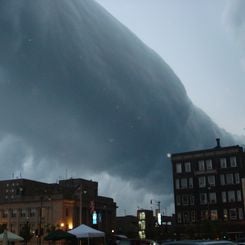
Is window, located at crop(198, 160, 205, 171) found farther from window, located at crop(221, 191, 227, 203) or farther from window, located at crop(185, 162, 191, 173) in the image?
window, located at crop(221, 191, 227, 203)

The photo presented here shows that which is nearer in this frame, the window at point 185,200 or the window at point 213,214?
the window at point 213,214

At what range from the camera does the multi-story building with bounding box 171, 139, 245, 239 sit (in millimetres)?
98875

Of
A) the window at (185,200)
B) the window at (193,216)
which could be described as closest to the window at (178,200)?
the window at (185,200)

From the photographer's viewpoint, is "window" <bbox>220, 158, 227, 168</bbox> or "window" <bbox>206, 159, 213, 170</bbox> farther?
"window" <bbox>206, 159, 213, 170</bbox>

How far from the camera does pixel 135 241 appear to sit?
112 feet

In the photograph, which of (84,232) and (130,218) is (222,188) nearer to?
(84,232)

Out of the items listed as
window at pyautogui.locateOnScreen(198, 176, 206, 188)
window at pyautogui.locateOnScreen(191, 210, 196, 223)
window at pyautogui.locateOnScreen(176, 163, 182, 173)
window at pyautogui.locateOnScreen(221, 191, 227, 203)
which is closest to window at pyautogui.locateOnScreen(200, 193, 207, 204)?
window at pyautogui.locateOnScreen(198, 176, 206, 188)

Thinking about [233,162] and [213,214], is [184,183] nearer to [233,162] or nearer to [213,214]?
[213,214]

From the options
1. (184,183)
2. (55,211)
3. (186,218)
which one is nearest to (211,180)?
(184,183)

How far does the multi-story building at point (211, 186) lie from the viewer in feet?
324

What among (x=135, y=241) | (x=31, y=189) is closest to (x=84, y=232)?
(x=135, y=241)

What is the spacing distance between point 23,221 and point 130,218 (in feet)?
300

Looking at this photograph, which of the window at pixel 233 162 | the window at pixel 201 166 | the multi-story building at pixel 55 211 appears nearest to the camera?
the window at pixel 233 162

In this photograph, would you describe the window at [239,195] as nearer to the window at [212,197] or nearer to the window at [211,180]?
the window at [212,197]
